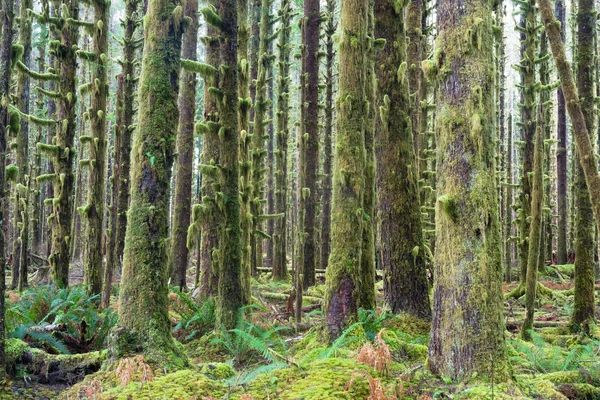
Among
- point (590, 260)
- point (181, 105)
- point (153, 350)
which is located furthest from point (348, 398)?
point (181, 105)

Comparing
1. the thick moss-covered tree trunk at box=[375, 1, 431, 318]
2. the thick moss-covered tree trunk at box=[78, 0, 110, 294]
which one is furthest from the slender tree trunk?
the thick moss-covered tree trunk at box=[78, 0, 110, 294]

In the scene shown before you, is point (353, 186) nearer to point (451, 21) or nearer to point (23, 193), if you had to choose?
point (451, 21)

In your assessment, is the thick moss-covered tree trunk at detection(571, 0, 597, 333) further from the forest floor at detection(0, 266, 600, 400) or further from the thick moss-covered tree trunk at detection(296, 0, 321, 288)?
the thick moss-covered tree trunk at detection(296, 0, 321, 288)

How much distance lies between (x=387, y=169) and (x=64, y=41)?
785 cm

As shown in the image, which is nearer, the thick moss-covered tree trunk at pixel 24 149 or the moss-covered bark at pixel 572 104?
the moss-covered bark at pixel 572 104

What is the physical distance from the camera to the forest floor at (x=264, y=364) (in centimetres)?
447

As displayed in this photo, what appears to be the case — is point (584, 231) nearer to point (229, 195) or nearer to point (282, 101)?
point (229, 195)

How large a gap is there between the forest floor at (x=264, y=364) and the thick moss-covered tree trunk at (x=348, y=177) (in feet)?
1.34

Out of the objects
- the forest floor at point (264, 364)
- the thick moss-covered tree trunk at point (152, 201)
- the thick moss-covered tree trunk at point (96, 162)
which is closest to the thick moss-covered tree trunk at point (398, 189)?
the forest floor at point (264, 364)

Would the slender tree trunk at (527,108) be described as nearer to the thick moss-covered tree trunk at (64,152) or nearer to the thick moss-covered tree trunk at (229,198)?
the thick moss-covered tree trunk at (229,198)

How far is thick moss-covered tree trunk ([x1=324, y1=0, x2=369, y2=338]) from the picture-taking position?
6680mm

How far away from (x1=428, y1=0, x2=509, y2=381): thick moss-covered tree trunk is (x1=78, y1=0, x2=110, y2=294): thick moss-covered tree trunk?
7850 millimetres

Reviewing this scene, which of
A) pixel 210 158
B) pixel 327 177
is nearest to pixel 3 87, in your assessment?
pixel 210 158

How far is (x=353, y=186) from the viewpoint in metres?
6.84
